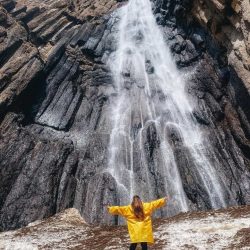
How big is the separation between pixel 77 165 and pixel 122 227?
40.8 ft

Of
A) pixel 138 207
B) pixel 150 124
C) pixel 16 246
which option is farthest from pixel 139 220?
pixel 150 124

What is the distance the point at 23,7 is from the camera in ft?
153

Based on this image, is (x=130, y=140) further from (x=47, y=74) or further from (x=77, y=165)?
(x=47, y=74)

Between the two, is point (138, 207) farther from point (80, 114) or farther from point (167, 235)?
point (80, 114)

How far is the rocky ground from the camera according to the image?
624 inches

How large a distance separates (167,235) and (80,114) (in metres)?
21.2

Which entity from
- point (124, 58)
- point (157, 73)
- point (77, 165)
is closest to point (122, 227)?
point (77, 165)

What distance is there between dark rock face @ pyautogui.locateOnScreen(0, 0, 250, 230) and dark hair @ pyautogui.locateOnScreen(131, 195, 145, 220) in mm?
15830

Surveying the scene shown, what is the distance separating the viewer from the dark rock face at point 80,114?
2845 centimetres

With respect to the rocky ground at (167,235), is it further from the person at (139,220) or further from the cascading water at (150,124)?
the cascading water at (150,124)

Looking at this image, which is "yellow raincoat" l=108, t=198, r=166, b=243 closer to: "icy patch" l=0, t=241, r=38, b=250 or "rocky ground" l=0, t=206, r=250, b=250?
"rocky ground" l=0, t=206, r=250, b=250

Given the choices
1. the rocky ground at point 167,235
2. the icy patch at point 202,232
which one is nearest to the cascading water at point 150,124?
the rocky ground at point 167,235

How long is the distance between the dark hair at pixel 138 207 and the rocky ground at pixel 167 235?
14.7ft

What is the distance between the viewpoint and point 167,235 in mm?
17234
